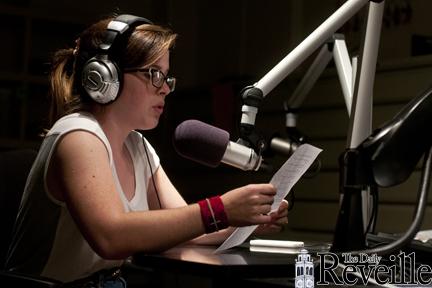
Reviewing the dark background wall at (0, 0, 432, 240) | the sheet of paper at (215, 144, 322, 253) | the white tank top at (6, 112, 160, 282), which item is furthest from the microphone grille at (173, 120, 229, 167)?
the dark background wall at (0, 0, 432, 240)

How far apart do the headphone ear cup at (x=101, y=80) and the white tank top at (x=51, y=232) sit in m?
0.05

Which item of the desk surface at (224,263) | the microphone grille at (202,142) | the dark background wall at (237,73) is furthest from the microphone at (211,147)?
the dark background wall at (237,73)

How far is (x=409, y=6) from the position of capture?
10.1 ft

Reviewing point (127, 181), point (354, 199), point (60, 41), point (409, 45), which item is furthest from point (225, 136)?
point (60, 41)

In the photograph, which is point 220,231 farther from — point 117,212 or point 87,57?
point 87,57

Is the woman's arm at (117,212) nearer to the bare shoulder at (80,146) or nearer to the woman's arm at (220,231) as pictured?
the bare shoulder at (80,146)

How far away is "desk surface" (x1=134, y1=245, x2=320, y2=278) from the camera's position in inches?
38.4

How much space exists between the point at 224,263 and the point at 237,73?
9.97 ft

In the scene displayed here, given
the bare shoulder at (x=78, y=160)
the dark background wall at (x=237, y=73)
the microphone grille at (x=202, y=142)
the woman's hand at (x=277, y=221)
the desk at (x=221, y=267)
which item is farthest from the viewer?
the dark background wall at (x=237, y=73)

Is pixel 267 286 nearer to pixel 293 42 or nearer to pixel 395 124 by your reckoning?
pixel 395 124

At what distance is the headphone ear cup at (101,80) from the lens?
4.48 ft

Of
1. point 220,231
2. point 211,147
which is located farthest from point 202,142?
point 220,231

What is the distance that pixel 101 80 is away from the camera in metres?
1.37

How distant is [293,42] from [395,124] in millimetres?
2667
